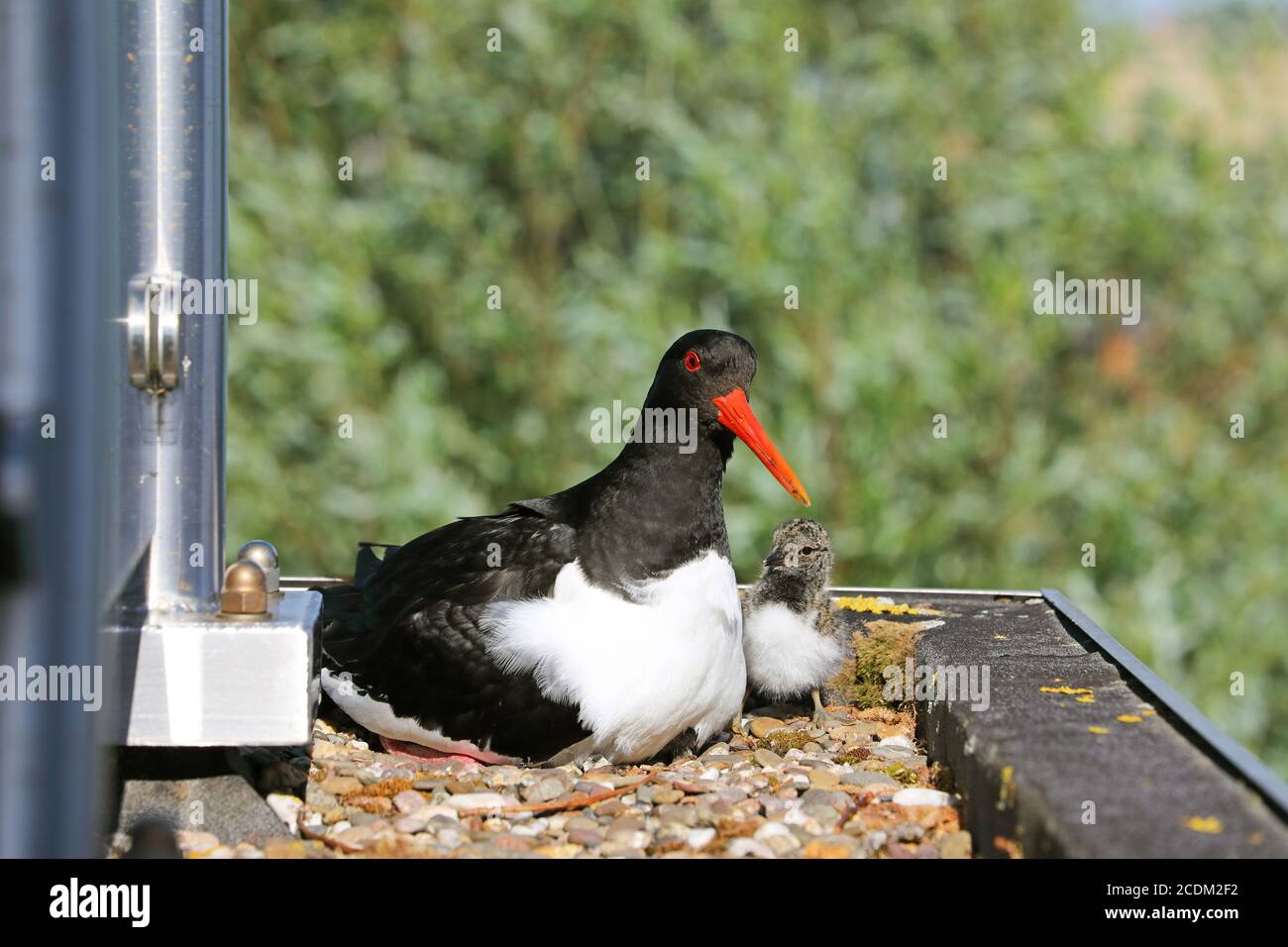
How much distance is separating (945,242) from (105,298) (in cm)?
679

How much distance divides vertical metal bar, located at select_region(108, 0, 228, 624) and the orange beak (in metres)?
1.44

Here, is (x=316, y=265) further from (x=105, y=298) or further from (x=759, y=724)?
(x=105, y=298)

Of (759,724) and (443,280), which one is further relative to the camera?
(443,280)

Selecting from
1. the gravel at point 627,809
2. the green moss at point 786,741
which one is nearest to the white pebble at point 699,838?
the gravel at point 627,809

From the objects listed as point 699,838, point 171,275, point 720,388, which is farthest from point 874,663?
point 171,275

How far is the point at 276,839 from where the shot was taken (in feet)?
9.20

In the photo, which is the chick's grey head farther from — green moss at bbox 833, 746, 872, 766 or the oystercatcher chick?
green moss at bbox 833, 746, 872, 766

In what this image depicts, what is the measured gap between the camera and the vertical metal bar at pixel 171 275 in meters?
2.77

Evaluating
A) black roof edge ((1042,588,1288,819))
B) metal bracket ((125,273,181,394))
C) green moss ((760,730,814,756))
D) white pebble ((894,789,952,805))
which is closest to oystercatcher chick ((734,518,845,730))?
green moss ((760,730,814,756))

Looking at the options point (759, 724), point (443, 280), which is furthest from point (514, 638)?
point (443, 280)

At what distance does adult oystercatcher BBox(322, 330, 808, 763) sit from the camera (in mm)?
3541

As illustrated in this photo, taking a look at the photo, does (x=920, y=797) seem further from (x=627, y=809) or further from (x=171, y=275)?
(x=171, y=275)
